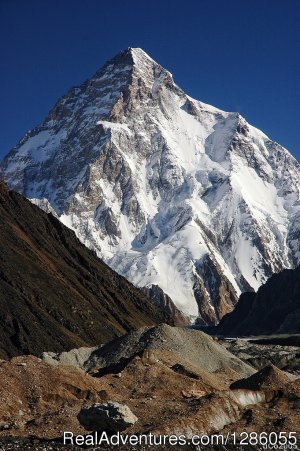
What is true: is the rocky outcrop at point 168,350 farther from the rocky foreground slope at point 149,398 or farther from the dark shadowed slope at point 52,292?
the rocky foreground slope at point 149,398

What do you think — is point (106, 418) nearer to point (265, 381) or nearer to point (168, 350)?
point (265, 381)

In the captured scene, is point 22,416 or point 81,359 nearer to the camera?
point 22,416

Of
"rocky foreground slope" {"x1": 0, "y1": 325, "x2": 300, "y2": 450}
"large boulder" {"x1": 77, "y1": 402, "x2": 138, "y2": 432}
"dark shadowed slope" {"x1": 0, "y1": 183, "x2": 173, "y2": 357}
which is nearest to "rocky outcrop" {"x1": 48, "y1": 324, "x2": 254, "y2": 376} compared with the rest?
"dark shadowed slope" {"x1": 0, "y1": 183, "x2": 173, "y2": 357}

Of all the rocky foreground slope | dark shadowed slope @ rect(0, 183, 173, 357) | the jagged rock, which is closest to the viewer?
the rocky foreground slope

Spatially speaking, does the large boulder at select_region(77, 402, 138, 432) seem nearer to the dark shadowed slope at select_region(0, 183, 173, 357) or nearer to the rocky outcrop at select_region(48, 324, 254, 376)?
the rocky outcrop at select_region(48, 324, 254, 376)

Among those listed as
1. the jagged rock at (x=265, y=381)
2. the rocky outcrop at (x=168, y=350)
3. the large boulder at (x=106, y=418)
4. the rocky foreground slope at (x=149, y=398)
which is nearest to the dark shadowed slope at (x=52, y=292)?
the rocky outcrop at (x=168, y=350)

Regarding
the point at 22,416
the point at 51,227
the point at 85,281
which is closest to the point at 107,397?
the point at 22,416

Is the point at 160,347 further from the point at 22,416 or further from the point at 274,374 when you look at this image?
the point at 22,416
